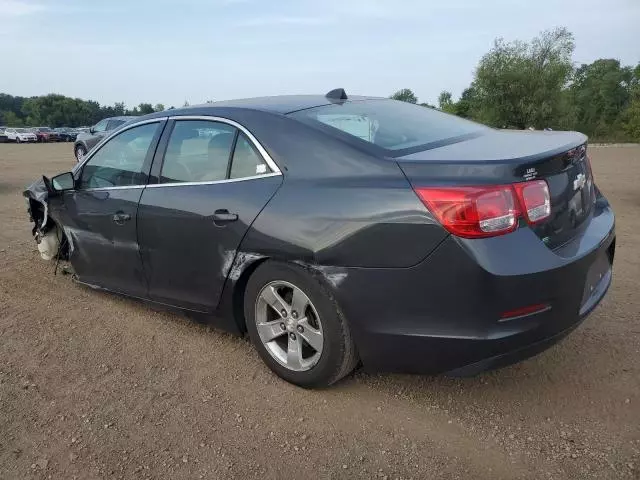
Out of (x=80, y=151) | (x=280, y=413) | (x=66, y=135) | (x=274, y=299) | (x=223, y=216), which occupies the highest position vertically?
(x=223, y=216)

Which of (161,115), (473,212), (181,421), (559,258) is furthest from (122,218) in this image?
(559,258)

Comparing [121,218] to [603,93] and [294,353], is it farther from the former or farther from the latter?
[603,93]

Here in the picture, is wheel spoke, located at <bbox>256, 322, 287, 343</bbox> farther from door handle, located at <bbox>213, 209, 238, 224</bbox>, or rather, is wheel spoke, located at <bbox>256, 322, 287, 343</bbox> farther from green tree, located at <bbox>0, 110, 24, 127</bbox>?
green tree, located at <bbox>0, 110, 24, 127</bbox>

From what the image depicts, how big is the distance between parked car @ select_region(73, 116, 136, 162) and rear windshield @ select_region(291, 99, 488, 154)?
15.6 m

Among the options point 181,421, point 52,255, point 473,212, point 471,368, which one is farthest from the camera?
point 52,255

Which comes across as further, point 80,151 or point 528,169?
point 80,151

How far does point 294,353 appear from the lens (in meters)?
2.98

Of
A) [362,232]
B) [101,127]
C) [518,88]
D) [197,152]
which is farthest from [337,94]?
[518,88]

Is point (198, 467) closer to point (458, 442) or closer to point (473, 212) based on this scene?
point (458, 442)

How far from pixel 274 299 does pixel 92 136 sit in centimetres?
1759

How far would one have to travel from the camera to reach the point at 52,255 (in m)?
4.98

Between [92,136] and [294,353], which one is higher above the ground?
[294,353]

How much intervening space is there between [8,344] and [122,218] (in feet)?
3.78

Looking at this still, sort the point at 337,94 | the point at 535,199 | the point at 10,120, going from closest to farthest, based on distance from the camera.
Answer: the point at 535,199, the point at 337,94, the point at 10,120
